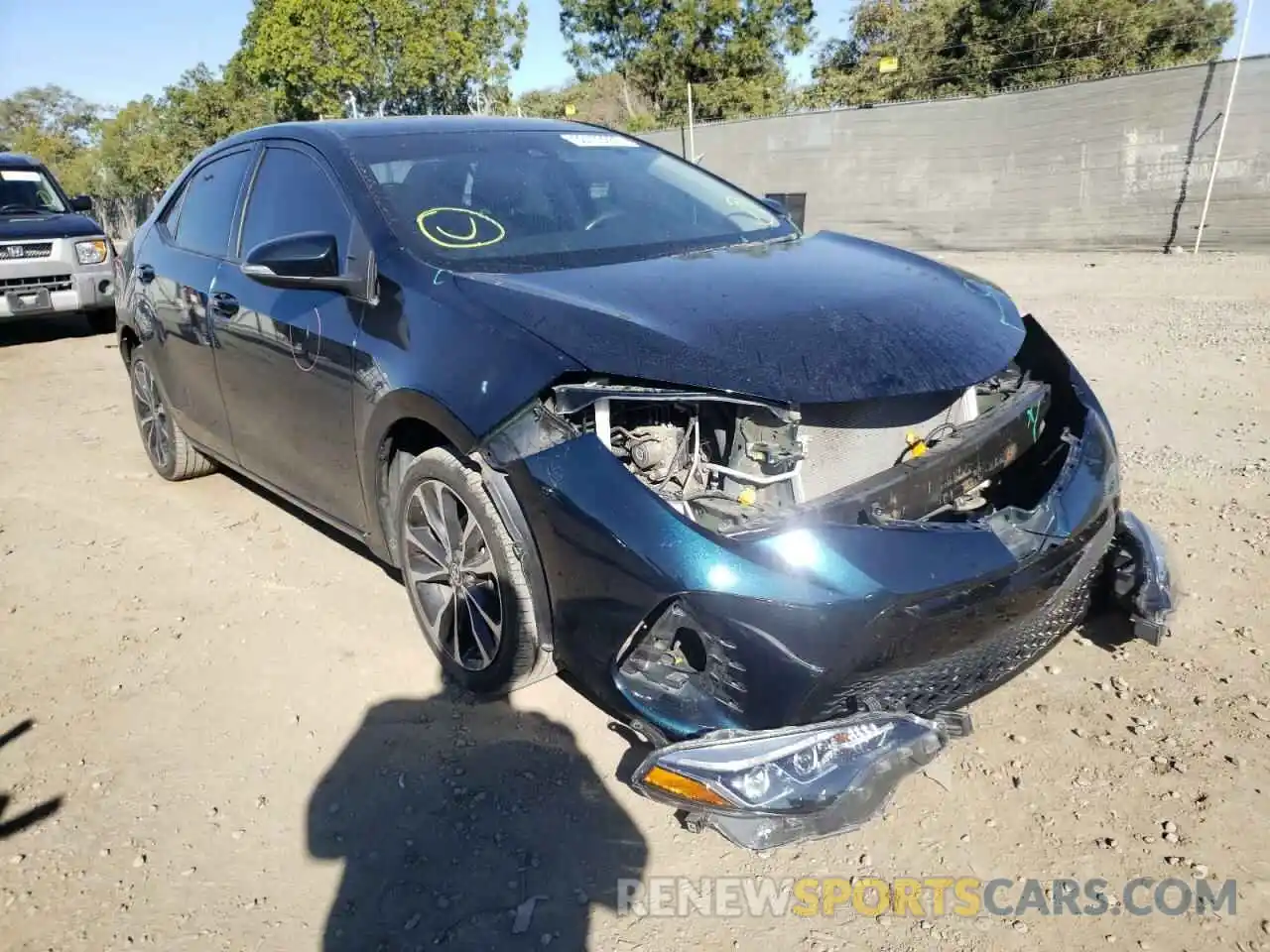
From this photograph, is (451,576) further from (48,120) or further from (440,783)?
(48,120)

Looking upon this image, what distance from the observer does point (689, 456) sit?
7.72 ft

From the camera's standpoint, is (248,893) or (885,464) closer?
(248,893)

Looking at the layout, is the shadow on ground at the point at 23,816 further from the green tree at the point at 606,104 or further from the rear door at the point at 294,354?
the green tree at the point at 606,104

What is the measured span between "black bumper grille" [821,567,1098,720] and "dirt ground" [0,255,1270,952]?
0.29 metres

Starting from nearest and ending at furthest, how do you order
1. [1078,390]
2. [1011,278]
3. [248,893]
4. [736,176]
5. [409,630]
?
[248,893]
[1078,390]
[409,630]
[1011,278]
[736,176]

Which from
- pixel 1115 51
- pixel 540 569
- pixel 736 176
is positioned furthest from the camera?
pixel 1115 51

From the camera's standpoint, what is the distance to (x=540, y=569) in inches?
92.4

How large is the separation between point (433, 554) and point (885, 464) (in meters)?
1.39

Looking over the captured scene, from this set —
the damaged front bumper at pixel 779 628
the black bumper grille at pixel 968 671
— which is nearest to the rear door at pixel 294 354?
the damaged front bumper at pixel 779 628

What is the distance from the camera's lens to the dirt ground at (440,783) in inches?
82.0

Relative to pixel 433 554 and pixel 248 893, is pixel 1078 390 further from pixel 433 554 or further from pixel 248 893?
pixel 248 893

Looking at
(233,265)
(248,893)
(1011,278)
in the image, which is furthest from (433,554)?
(1011,278)

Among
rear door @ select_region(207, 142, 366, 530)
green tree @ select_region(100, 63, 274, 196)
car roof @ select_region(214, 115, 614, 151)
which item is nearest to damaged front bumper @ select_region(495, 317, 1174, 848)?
rear door @ select_region(207, 142, 366, 530)

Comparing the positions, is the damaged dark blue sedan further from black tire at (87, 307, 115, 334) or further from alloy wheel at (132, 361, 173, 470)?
black tire at (87, 307, 115, 334)
